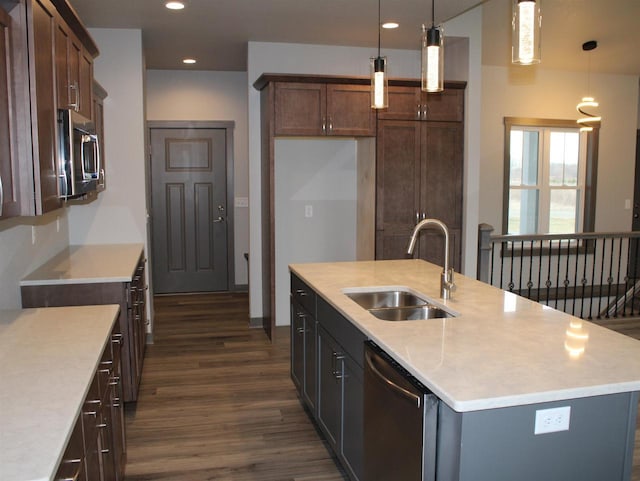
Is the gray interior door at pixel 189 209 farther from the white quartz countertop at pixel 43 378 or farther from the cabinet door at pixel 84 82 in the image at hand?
the white quartz countertop at pixel 43 378

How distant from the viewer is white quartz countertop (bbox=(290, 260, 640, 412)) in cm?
177

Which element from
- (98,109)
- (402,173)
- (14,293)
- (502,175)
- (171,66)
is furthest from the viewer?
(502,175)

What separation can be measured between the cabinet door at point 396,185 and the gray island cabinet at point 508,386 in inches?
94.7

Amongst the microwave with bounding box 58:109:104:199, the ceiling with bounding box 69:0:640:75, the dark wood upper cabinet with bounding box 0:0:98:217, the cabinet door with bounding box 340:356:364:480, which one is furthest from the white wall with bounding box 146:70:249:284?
the cabinet door with bounding box 340:356:364:480

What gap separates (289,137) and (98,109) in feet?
5.42

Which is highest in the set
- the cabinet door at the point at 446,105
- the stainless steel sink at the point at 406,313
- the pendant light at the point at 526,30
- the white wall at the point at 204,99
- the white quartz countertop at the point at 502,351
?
the white wall at the point at 204,99

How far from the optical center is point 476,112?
5.40m

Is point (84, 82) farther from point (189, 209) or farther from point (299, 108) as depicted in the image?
point (189, 209)

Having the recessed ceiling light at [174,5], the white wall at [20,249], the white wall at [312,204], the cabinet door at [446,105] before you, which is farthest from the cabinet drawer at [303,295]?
the cabinet door at [446,105]

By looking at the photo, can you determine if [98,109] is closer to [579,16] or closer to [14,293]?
[14,293]

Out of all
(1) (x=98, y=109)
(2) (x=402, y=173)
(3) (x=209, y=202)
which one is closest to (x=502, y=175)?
(2) (x=402, y=173)

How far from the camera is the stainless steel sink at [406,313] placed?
294 centimetres

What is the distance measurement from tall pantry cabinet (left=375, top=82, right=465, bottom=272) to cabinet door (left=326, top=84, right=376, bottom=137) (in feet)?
0.41

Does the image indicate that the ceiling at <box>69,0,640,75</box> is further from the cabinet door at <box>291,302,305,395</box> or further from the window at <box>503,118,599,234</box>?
the cabinet door at <box>291,302,305,395</box>
